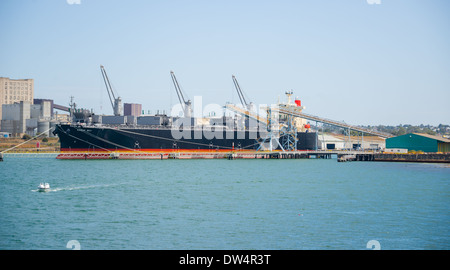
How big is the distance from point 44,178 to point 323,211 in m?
29.6

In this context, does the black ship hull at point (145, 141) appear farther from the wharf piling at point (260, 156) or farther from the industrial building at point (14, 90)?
the industrial building at point (14, 90)

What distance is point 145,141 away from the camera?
286ft

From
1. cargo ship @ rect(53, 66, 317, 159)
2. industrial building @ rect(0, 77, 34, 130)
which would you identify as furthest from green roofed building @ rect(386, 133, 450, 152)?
industrial building @ rect(0, 77, 34, 130)

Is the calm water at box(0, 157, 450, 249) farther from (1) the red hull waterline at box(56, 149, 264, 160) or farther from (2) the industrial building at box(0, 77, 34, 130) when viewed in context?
(2) the industrial building at box(0, 77, 34, 130)

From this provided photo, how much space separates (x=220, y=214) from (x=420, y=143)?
79.5m

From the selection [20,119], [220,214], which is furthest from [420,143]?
[20,119]

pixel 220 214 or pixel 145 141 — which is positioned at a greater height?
pixel 145 141

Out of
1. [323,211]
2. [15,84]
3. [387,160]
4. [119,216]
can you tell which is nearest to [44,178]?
[119,216]

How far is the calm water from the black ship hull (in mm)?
34467

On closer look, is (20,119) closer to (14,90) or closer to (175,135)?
(14,90)

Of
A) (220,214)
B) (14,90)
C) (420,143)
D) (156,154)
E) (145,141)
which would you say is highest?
(14,90)

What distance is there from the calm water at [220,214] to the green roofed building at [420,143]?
5286 cm
